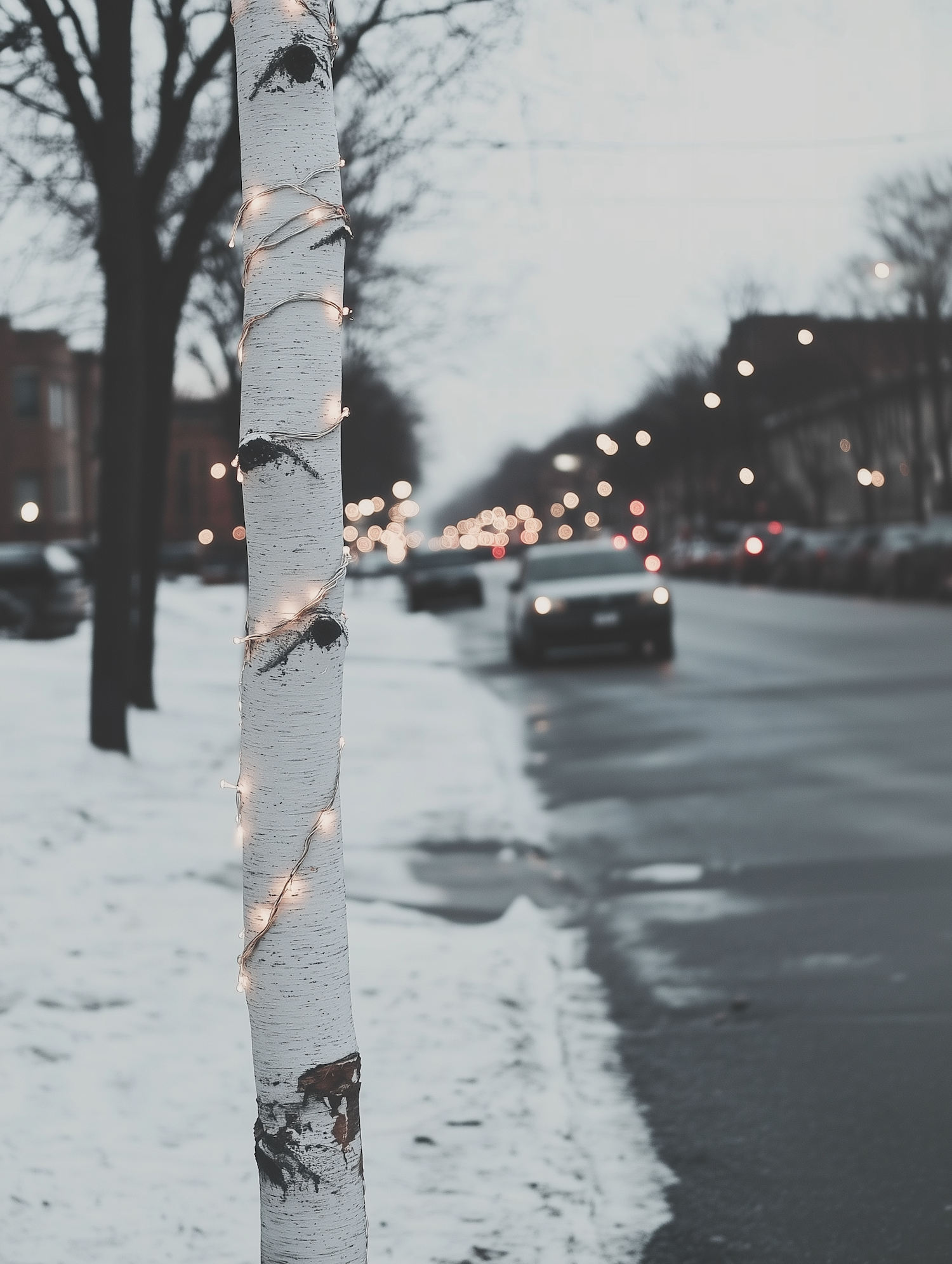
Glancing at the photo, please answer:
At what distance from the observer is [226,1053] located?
5.34m

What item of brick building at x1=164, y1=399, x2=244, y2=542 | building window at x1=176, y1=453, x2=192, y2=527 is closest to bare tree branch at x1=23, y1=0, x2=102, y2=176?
brick building at x1=164, y1=399, x2=244, y2=542

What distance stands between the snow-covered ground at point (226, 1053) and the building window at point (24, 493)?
60.2 metres

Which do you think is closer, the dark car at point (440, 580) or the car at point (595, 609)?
the car at point (595, 609)

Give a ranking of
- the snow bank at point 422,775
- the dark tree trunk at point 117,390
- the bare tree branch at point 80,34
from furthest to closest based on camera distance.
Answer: the bare tree branch at point 80,34 → the dark tree trunk at point 117,390 → the snow bank at point 422,775

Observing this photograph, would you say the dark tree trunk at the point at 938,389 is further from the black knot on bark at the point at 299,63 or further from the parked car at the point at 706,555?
the black knot on bark at the point at 299,63

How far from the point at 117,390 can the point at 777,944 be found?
670 centimetres

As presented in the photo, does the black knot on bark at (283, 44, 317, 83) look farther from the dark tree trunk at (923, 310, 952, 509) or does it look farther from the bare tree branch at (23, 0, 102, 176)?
the dark tree trunk at (923, 310, 952, 509)

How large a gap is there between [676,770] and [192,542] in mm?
90960

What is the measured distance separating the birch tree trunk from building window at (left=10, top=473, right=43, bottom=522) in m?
68.0

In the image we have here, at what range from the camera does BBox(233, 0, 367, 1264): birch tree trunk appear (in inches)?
114

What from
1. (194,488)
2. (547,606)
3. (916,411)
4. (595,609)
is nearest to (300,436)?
(595,609)

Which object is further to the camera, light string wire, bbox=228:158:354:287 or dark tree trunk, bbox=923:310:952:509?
dark tree trunk, bbox=923:310:952:509

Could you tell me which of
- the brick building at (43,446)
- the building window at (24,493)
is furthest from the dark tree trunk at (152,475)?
the building window at (24,493)

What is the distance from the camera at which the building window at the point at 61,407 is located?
7000 centimetres
